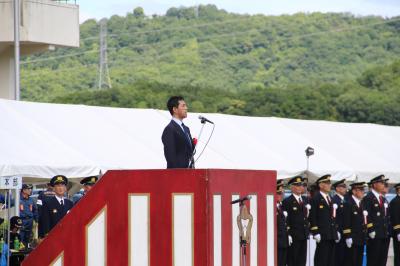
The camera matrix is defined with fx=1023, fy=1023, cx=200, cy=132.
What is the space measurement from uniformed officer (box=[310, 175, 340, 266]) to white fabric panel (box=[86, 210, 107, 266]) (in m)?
10.5

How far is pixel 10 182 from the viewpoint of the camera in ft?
41.5

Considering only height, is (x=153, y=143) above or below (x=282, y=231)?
above

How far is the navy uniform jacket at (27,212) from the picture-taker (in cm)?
1670

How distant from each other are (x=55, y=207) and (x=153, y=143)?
520 centimetres

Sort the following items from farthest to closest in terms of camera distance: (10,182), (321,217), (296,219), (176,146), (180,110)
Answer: (321,217) → (296,219) → (10,182) → (180,110) → (176,146)

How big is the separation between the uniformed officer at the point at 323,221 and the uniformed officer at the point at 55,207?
17.0ft

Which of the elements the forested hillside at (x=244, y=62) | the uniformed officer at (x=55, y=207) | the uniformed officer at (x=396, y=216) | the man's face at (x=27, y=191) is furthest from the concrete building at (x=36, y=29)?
the forested hillside at (x=244, y=62)

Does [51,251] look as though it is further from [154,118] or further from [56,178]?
[154,118]

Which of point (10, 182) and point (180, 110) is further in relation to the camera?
point (10, 182)

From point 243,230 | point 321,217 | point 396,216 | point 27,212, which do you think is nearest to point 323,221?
point 321,217

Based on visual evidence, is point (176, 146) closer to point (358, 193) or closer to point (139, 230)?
point (139, 230)

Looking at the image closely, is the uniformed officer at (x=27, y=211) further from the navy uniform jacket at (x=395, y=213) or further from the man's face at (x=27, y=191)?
the navy uniform jacket at (x=395, y=213)

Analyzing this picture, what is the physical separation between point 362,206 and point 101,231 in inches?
465

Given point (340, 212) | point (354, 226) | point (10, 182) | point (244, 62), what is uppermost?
point (244, 62)
